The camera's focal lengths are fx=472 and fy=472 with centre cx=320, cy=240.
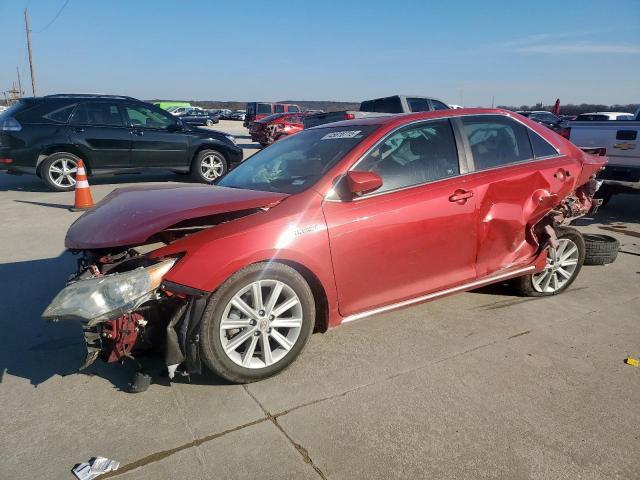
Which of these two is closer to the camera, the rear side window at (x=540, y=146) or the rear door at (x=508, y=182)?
the rear door at (x=508, y=182)

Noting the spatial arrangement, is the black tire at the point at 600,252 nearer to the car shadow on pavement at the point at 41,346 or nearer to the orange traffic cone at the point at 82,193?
the car shadow on pavement at the point at 41,346

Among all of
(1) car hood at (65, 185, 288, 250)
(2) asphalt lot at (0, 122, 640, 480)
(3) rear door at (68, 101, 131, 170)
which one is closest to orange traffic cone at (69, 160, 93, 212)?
(3) rear door at (68, 101, 131, 170)

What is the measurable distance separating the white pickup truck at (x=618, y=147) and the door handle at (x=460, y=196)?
4.88 metres

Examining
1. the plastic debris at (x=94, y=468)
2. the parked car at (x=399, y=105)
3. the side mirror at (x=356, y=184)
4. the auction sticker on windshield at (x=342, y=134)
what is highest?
the parked car at (x=399, y=105)

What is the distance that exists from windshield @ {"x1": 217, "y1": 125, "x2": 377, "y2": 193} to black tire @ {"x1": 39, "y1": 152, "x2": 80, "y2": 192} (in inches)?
254

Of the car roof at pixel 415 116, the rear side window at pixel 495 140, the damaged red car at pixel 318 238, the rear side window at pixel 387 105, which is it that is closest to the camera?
the damaged red car at pixel 318 238

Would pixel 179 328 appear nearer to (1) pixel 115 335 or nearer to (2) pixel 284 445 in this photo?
(1) pixel 115 335

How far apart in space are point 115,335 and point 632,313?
3.97 m

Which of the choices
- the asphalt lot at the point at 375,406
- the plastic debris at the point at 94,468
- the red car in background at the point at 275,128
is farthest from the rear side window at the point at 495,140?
the red car in background at the point at 275,128

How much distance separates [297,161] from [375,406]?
1.91 m

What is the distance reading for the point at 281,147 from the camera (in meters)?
4.12

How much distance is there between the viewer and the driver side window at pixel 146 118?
9.66 meters

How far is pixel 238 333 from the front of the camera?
2.83 m

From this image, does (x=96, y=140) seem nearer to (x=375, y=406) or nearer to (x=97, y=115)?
(x=97, y=115)
